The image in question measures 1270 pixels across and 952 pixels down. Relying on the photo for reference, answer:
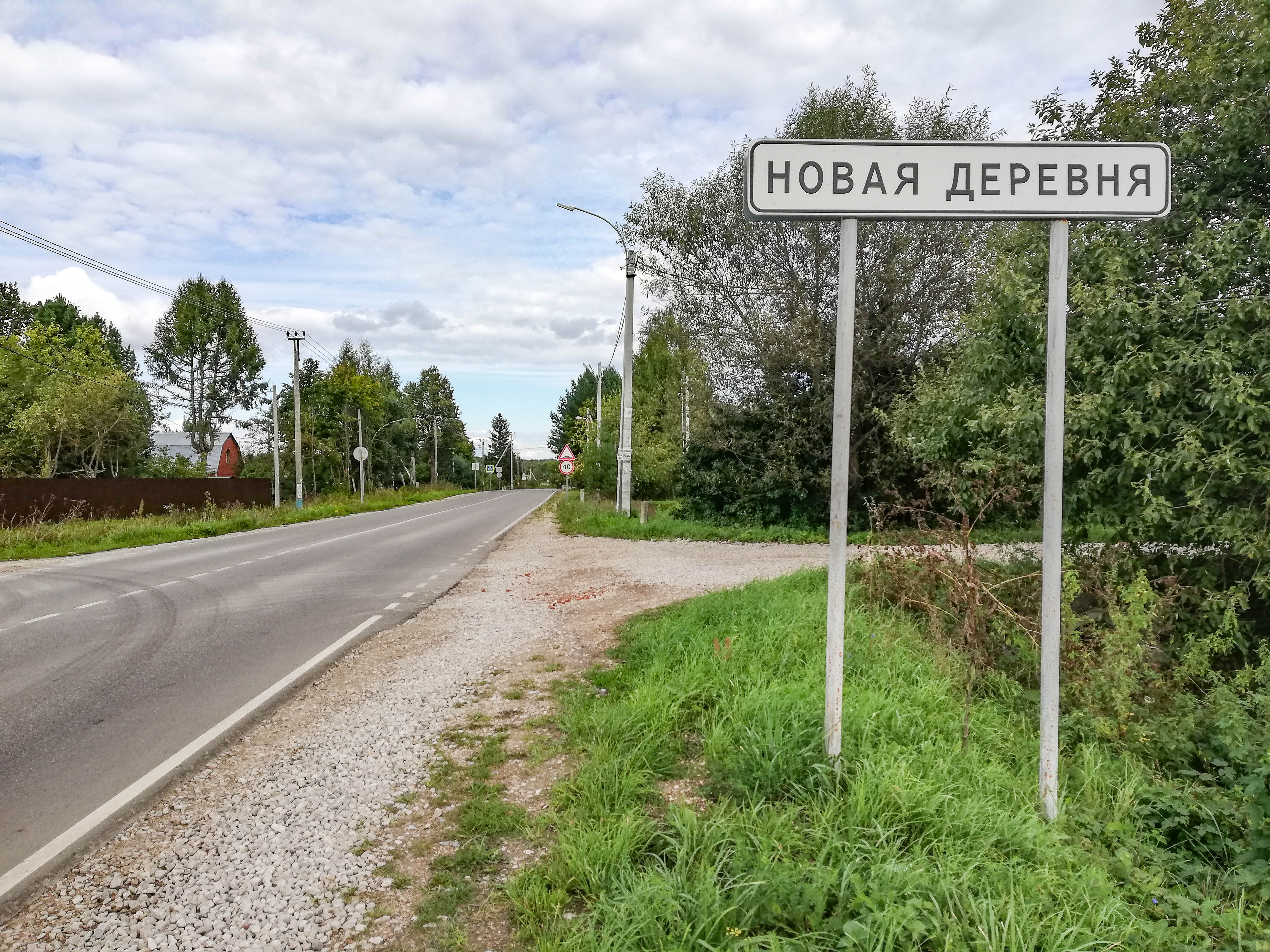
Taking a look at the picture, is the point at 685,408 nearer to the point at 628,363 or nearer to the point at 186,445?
the point at 628,363

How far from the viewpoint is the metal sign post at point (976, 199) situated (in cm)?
326

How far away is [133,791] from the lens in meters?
4.29

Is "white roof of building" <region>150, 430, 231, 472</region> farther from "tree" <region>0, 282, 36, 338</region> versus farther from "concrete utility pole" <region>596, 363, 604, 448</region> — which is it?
"concrete utility pole" <region>596, 363, 604, 448</region>

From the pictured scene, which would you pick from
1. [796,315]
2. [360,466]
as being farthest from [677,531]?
[360,466]

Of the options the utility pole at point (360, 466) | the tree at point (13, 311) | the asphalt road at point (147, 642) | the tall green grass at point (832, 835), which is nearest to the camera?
the tall green grass at point (832, 835)

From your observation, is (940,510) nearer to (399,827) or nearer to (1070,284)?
(1070,284)

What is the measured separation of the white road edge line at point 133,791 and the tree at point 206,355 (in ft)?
209

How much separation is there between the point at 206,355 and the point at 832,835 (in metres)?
71.9

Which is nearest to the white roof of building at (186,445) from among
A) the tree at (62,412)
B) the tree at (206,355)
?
the tree at (206,355)

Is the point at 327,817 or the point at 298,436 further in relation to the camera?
the point at 298,436

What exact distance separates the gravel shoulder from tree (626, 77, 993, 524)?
13143mm

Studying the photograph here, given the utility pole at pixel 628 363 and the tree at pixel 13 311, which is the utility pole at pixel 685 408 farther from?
the tree at pixel 13 311

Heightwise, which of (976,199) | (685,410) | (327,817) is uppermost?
(685,410)

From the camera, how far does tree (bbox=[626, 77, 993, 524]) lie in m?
18.8
